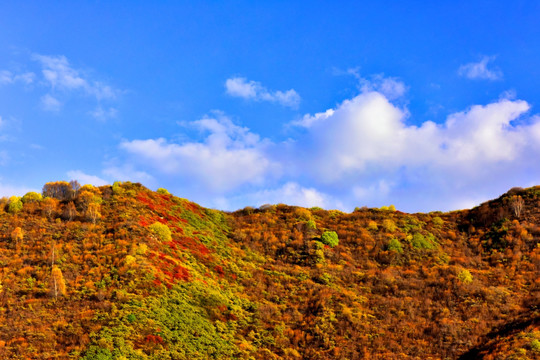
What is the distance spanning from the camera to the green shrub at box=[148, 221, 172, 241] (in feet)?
124

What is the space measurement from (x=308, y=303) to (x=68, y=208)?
26.5 metres

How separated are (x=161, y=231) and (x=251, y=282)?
431 inches

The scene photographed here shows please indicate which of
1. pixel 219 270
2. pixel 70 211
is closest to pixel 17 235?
pixel 70 211

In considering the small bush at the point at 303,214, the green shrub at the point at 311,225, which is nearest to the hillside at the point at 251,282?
the green shrub at the point at 311,225

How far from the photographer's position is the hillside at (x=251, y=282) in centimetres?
2428

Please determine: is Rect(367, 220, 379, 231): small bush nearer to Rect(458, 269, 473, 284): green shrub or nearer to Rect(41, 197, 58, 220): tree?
Rect(458, 269, 473, 284): green shrub

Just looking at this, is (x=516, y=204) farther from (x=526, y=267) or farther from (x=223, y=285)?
(x=223, y=285)

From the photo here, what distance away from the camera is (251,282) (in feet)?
116

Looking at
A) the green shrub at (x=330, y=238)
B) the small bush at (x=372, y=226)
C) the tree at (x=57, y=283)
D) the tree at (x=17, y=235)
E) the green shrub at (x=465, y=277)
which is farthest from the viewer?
the small bush at (x=372, y=226)

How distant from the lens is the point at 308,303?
32.6 m

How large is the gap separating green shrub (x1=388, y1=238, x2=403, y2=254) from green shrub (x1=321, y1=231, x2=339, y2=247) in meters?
6.35

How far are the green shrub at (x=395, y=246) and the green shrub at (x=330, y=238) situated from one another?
6.35m

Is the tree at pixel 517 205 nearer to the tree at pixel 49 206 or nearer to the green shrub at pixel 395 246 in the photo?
the green shrub at pixel 395 246

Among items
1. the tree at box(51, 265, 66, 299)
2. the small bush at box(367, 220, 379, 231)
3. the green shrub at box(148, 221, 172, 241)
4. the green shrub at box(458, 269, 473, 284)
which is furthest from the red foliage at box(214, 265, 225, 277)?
the green shrub at box(458, 269, 473, 284)
